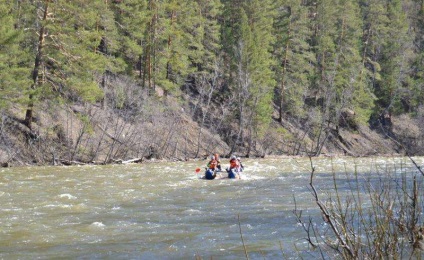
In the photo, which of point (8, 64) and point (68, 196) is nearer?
point (68, 196)

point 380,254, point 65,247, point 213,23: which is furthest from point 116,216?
point 213,23

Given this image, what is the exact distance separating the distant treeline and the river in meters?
7.18

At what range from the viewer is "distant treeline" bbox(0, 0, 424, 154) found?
82.1 feet

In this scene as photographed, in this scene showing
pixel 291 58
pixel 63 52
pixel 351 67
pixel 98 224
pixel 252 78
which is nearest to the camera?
pixel 98 224

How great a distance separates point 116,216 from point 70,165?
13236mm

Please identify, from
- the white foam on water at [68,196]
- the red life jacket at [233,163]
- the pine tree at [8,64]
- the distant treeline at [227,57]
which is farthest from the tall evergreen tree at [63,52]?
the white foam on water at [68,196]

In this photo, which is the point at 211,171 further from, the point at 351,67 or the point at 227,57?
the point at 351,67

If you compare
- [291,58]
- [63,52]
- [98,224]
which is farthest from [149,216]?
[291,58]

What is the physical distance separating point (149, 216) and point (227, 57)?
1244 inches

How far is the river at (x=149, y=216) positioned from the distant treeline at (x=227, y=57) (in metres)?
7.18

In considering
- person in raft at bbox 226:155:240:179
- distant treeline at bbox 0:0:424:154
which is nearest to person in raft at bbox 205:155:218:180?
person in raft at bbox 226:155:240:179

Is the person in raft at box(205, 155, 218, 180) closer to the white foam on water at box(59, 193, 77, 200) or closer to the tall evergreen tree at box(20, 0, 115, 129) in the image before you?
the white foam on water at box(59, 193, 77, 200)

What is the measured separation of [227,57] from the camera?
4219cm

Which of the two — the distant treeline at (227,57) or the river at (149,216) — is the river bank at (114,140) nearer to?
the distant treeline at (227,57)
